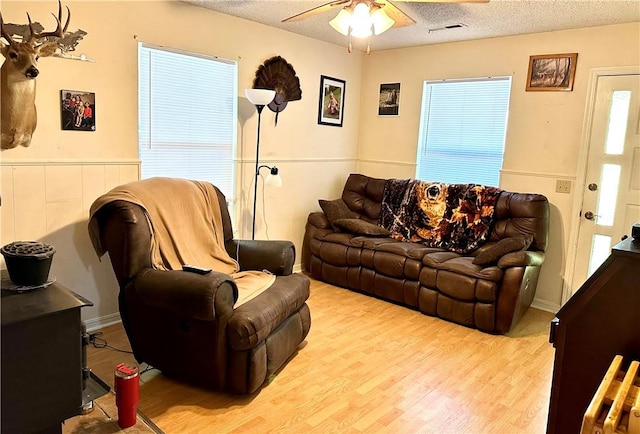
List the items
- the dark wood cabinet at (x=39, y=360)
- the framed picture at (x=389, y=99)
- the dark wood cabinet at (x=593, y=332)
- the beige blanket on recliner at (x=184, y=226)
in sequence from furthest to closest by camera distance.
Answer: the framed picture at (x=389, y=99) → the beige blanket on recliner at (x=184, y=226) → the dark wood cabinet at (x=39, y=360) → the dark wood cabinet at (x=593, y=332)

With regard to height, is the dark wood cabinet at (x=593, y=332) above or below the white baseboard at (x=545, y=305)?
above

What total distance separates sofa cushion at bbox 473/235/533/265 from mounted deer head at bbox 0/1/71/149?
3090mm

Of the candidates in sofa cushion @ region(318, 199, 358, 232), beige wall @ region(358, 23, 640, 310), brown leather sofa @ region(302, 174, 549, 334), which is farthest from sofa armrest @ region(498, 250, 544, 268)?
sofa cushion @ region(318, 199, 358, 232)

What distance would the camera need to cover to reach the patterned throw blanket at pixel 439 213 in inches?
158

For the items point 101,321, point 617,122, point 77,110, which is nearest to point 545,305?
point 617,122

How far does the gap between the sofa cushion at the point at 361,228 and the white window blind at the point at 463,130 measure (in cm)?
88

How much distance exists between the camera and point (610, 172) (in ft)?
12.1

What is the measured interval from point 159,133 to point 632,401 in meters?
3.26

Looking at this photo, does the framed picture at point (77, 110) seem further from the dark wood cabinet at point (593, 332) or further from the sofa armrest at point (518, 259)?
the sofa armrest at point (518, 259)

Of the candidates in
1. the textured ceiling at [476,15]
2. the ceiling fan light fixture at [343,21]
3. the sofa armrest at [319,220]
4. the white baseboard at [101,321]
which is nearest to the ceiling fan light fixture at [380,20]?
the ceiling fan light fixture at [343,21]

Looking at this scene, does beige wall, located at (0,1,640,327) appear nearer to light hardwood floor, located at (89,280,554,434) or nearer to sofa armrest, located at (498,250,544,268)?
sofa armrest, located at (498,250,544,268)

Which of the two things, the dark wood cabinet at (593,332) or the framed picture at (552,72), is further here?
the framed picture at (552,72)

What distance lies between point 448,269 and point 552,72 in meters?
1.93

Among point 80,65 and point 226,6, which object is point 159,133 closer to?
point 80,65
